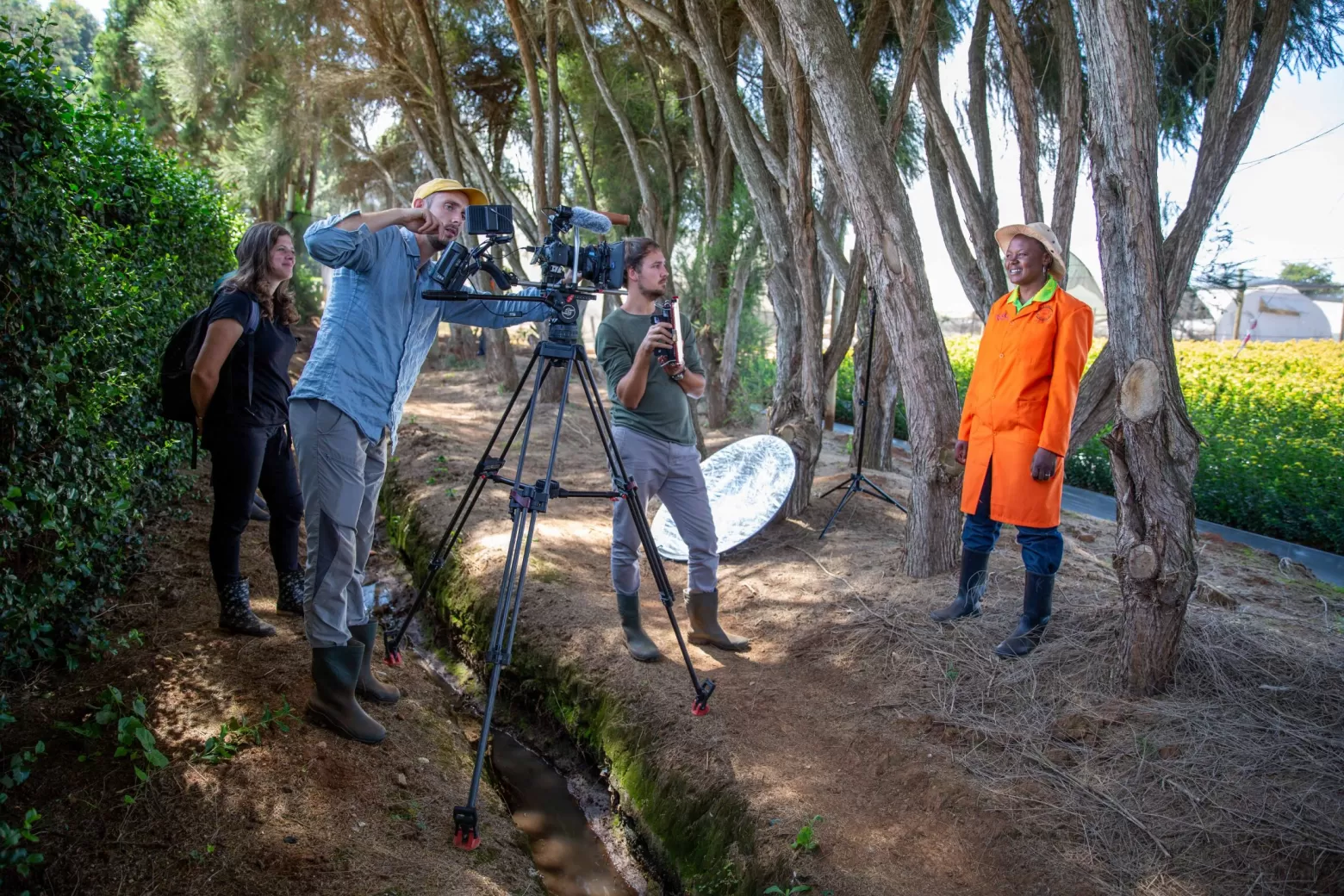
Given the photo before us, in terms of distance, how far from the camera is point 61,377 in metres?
2.94

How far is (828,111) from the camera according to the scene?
16.0ft

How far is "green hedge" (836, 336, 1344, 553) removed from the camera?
6.75m

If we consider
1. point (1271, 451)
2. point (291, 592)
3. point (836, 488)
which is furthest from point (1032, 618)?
point (1271, 451)

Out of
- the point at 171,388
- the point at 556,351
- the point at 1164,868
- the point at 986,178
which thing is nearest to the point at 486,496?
the point at 171,388

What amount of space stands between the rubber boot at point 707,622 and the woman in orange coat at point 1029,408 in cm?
126

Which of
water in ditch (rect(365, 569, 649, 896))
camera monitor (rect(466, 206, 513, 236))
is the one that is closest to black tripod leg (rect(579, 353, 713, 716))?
water in ditch (rect(365, 569, 649, 896))

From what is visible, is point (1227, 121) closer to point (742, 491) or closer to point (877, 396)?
point (742, 491)

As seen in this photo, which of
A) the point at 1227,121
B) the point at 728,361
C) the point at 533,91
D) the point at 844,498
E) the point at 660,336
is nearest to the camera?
the point at 660,336

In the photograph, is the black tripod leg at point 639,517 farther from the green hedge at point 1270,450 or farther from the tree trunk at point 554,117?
the tree trunk at point 554,117

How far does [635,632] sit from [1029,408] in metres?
2.07

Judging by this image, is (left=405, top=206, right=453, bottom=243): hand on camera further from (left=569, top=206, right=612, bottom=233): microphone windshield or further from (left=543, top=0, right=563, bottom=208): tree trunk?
(left=543, top=0, right=563, bottom=208): tree trunk

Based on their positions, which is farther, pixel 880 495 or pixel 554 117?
pixel 554 117

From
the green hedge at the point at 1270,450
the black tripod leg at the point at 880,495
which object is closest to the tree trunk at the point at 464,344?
the green hedge at the point at 1270,450

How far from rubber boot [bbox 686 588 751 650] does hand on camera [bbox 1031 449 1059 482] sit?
1.59 m
